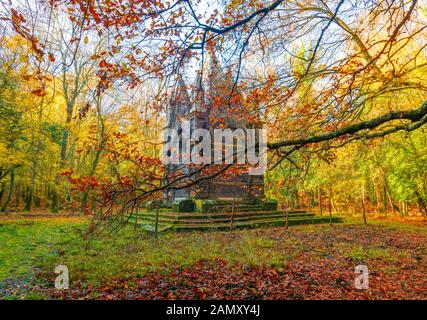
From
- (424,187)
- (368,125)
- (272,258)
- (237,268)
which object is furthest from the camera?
(424,187)

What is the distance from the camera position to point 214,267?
6.36 metres

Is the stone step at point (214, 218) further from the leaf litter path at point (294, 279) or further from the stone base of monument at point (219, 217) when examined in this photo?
the leaf litter path at point (294, 279)

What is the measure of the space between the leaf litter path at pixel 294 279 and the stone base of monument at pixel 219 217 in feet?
15.0

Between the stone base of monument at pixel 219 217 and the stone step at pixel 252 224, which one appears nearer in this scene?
the stone step at pixel 252 224

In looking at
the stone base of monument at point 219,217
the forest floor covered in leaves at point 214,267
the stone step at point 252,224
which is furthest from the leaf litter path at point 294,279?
the stone base of monument at point 219,217

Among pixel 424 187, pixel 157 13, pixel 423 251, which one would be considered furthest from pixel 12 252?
pixel 424 187

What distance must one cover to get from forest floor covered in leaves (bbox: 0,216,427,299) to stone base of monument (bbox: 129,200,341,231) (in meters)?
1.96

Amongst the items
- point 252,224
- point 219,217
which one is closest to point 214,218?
point 219,217

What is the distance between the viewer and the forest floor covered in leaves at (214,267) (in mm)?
4855

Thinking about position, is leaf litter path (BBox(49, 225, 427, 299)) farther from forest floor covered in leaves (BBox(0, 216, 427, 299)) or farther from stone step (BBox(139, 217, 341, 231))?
stone step (BBox(139, 217, 341, 231))

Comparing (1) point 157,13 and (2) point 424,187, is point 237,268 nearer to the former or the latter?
(1) point 157,13

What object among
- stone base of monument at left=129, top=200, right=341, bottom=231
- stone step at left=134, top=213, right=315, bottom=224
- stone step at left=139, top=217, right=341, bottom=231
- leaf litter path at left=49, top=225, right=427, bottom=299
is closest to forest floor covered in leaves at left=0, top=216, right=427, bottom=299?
leaf litter path at left=49, top=225, right=427, bottom=299
